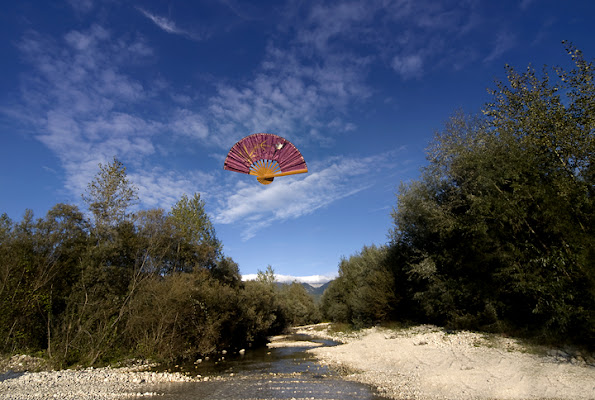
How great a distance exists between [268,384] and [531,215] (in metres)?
11.8

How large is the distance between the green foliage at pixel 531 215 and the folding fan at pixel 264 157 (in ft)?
27.5

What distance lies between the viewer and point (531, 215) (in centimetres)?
1206

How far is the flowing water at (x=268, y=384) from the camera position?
36.2 ft

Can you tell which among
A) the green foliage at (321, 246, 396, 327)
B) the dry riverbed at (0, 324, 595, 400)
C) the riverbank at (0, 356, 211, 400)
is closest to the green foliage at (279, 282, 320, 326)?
the green foliage at (321, 246, 396, 327)

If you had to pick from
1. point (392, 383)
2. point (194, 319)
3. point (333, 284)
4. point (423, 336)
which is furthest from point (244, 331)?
point (333, 284)

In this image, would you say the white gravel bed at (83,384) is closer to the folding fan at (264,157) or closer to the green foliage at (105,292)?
the green foliage at (105,292)

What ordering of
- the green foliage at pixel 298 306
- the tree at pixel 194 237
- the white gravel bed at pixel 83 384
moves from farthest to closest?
the green foliage at pixel 298 306, the tree at pixel 194 237, the white gravel bed at pixel 83 384

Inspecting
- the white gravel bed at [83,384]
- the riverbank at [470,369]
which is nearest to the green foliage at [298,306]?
the riverbank at [470,369]

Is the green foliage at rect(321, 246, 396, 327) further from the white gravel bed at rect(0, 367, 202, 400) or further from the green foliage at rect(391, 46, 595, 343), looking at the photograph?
the white gravel bed at rect(0, 367, 202, 400)

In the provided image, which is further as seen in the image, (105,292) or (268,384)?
(105,292)

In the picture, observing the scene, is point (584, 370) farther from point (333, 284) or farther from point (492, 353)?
point (333, 284)

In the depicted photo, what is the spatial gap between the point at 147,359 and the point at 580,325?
19.9m

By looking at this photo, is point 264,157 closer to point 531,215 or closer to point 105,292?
point 531,215

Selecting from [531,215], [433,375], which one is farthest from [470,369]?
[531,215]
